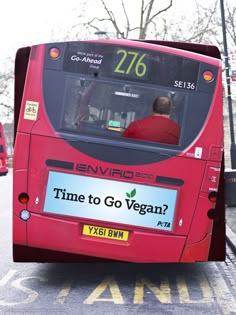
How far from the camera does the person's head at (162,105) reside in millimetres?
7457

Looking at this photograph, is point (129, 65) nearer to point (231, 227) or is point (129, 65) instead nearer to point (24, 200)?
point (24, 200)

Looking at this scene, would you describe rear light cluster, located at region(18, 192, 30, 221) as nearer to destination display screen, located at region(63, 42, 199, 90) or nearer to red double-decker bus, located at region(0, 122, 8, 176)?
destination display screen, located at region(63, 42, 199, 90)

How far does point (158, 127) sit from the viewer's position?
24.6 feet

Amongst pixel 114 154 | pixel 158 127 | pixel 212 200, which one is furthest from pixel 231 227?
pixel 114 154

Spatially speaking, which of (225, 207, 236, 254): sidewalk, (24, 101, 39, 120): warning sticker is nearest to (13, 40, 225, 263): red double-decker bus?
(24, 101, 39, 120): warning sticker

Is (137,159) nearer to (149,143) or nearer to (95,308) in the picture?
(149,143)

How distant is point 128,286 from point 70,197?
4.37ft

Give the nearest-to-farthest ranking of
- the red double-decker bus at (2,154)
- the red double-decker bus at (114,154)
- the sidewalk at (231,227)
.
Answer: the red double-decker bus at (114,154), the sidewalk at (231,227), the red double-decker bus at (2,154)

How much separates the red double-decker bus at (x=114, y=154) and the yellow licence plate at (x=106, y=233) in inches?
0.4

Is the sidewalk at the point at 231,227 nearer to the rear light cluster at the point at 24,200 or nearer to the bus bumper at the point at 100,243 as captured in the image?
the bus bumper at the point at 100,243

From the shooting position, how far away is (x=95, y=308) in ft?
22.0

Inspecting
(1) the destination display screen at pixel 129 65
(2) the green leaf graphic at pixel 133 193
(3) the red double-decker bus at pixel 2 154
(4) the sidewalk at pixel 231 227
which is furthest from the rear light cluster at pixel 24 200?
(3) the red double-decker bus at pixel 2 154

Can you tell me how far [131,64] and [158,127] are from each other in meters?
0.76

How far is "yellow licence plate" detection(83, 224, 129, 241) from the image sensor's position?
24.3 ft
